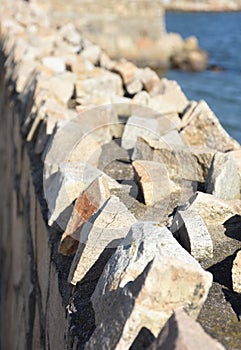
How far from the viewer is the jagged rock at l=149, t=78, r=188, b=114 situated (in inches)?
110

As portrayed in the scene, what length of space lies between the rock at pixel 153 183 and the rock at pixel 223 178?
0.12 meters

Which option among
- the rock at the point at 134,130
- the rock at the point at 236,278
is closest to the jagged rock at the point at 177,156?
the rock at the point at 134,130

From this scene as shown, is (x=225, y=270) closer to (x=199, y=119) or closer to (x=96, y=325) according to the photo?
(x=96, y=325)

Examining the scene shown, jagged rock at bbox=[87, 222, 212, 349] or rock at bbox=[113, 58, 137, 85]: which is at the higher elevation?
rock at bbox=[113, 58, 137, 85]

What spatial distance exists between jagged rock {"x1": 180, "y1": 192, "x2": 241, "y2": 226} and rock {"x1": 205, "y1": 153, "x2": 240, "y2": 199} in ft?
0.28

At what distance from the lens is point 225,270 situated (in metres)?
1.47

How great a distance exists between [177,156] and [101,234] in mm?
698

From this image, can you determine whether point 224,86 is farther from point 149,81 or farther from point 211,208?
point 211,208

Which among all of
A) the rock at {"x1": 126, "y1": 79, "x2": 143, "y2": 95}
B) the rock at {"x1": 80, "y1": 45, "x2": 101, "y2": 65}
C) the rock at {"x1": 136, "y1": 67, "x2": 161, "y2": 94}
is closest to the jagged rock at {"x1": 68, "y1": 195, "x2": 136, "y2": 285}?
the rock at {"x1": 136, "y1": 67, "x2": 161, "y2": 94}

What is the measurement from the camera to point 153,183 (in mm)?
1852

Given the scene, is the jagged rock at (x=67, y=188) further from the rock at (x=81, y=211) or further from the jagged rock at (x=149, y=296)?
the jagged rock at (x=149, y=296)

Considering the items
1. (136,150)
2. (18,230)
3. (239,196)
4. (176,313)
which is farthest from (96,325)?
(18,230)

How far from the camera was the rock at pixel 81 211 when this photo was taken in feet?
5.34

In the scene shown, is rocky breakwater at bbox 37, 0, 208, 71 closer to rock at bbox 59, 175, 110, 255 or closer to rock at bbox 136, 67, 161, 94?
rock at bbox 136, 67, 161, 94
